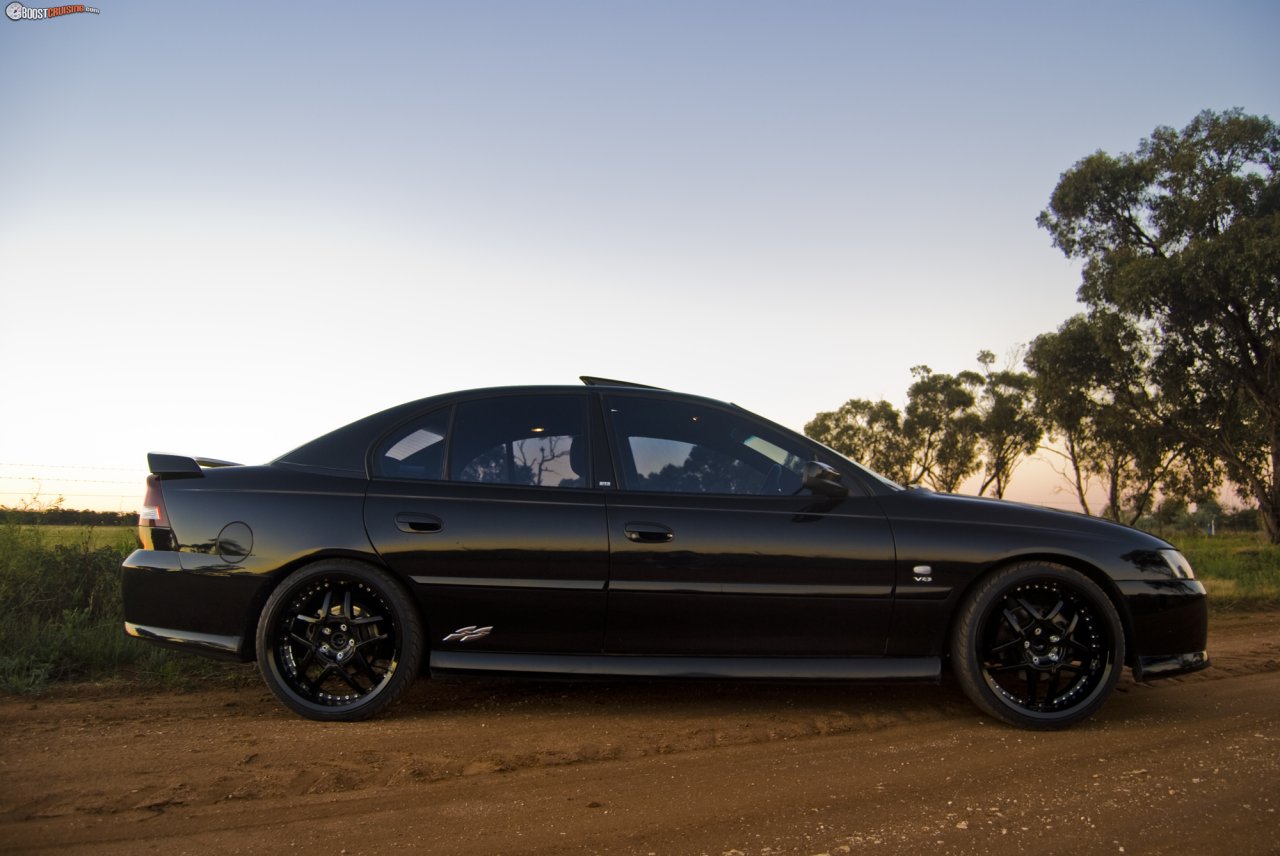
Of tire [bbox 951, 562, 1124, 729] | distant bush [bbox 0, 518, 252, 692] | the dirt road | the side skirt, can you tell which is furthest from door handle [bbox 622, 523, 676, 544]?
distant bush [bbox 0, 518, 252, 692]

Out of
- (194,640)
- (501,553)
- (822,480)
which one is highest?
(822,480)

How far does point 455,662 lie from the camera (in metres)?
4.00

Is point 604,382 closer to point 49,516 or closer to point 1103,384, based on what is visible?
point 49,516

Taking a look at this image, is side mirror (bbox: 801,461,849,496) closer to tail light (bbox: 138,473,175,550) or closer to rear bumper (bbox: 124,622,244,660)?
rear bumper (bbox: 124,622,244,660)

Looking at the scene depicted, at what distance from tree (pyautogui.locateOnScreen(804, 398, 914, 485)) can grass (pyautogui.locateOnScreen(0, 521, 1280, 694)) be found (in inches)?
1256

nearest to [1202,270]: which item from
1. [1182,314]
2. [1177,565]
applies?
[1182,314]

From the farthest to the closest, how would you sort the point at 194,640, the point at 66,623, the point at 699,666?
the point at 66,623, the point at 194,640, the point at 699,666

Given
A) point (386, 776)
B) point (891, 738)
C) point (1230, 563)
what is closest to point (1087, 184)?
point (1230, 563)

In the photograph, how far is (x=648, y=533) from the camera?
157 inches

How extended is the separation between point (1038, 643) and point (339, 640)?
124 inches

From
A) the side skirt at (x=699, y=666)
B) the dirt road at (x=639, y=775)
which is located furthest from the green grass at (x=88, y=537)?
the side skirt at (x=699, y=666)

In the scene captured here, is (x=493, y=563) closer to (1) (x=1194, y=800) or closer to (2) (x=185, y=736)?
(2) (x=185, y=736)

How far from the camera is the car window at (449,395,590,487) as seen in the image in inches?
166

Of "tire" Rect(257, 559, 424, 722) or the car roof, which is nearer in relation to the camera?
"tire" Rect(257, 559, 424, 722)
